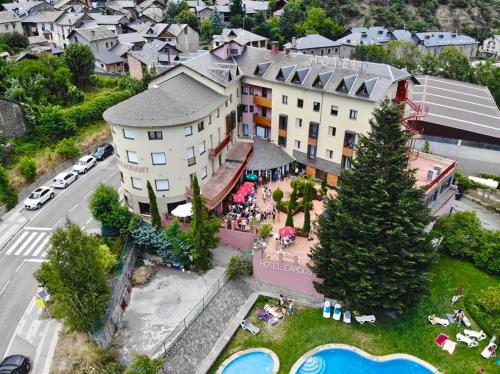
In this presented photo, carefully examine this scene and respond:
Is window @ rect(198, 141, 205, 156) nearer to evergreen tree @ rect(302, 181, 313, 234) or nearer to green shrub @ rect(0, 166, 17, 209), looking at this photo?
evergreen tree @ rect(302, 181, 313, 234)

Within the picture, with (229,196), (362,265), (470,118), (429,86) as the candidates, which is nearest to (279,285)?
(362,265)

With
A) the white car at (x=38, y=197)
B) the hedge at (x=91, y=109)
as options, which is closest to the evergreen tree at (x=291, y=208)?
the white car at (x=38, y=197)

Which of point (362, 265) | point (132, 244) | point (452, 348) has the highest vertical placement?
point (362, 265)

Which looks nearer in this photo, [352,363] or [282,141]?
[352,363]

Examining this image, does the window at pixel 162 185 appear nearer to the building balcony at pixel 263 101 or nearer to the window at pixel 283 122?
the window at pixel 283 122

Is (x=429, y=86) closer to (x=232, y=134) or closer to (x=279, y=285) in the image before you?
(x=232, y=134)

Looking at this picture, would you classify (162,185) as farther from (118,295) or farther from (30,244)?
(30,244)

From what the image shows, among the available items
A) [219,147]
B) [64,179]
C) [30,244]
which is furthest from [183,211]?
[64,179]
